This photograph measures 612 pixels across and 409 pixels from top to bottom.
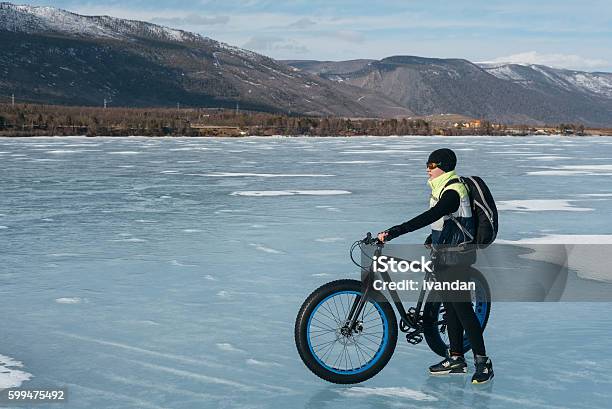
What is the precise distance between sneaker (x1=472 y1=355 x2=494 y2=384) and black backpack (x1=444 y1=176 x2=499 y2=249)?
1.02m

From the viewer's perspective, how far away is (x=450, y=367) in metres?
7.25

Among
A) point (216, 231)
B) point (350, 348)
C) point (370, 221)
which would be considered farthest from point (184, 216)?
point (350, 348)

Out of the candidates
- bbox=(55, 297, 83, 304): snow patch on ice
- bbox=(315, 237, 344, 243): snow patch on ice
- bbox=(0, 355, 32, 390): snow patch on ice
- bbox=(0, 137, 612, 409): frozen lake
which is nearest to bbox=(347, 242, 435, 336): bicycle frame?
bbox=(0, 137, 612, 409): frozen lake

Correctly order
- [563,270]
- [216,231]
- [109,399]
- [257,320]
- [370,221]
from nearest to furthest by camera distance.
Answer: [109,399] < [257,320] < [563,270] < [216,231] < [370,221]

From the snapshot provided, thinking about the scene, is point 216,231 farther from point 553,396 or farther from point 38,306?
point 553,396

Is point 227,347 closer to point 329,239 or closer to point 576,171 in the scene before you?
point 329,239

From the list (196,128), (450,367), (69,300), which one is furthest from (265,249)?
(196,128)

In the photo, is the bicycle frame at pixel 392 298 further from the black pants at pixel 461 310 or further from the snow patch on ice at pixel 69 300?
the snow patch on ice at pixel 69 300

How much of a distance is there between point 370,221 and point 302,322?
11.5 metres

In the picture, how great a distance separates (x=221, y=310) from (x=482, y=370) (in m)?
3.67

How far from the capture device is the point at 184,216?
19141 millimetres

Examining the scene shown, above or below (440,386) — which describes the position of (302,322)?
above

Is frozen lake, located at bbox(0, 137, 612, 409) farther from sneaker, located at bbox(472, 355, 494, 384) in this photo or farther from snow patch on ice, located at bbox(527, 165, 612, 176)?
snow patch on ice, located at bbox(527, 165, 612, 176)

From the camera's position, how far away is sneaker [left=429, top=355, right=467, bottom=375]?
7.24 meters
